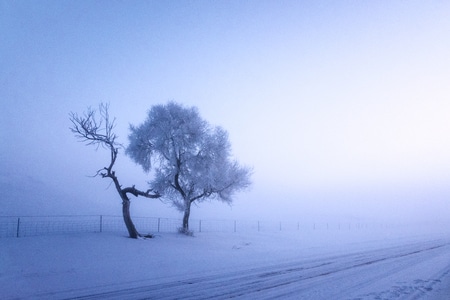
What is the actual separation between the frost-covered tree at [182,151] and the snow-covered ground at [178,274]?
8.40 m

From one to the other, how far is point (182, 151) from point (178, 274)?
15.8 meters

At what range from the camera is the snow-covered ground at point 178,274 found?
1041 centimetres

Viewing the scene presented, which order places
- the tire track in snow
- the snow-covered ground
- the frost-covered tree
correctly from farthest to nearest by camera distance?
1. the frost-covered tree
2. the snow-covered ground
3. the tire track in snow

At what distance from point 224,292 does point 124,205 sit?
14.2 meters

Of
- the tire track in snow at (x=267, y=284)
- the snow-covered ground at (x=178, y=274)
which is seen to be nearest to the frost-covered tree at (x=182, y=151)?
the snow-covered ground at (x=178, y=274)

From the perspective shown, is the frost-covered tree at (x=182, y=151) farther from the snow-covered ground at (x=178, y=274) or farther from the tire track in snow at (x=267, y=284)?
the tire track in snow at (x=267, y=284)

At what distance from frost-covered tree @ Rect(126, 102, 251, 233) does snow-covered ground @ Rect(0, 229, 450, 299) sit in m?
8.40

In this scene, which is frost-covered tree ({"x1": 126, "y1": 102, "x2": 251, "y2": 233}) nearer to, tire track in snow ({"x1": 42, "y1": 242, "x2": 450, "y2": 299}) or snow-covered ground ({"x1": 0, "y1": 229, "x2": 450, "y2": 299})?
snow-covered ground ({"x1": 0, "y1": 229, "x2": 450, "y2": 299})

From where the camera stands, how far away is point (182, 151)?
96.0ft

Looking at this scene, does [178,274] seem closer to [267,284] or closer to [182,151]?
[267,284]

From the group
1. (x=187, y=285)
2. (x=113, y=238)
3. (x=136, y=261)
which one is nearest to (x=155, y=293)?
(x=187, y=285)

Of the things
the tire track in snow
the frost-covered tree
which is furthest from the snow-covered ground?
the frost-covered tree

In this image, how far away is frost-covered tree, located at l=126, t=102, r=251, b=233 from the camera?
95.6ft

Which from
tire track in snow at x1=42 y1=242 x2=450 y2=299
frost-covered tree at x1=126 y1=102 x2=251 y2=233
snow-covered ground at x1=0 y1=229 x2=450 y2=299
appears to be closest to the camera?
tire track in snow at x1=42 y1=242 x2=450 y2=299
